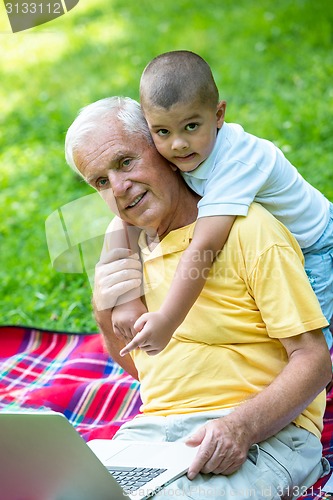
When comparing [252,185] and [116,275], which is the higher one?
[252,185]

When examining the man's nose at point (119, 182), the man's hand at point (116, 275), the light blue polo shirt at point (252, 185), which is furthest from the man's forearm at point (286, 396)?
the man's nose at point (119, 182)

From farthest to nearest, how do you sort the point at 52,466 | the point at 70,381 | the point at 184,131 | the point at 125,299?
the point at 70,381 → the point at 125,299 → the point at 184,131 → the point at 52,466

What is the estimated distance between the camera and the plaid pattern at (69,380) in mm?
3521

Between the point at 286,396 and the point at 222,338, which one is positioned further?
the point at 222,338

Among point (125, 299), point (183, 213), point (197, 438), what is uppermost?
point (183, 213)

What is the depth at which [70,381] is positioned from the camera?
381 centimetres

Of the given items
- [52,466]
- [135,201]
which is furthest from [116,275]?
[52,466]

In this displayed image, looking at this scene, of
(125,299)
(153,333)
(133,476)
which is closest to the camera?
(133,476)

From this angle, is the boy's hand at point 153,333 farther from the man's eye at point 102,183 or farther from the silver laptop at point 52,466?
the man's eye at point 102,183

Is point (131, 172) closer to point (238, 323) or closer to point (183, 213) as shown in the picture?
point (183, 213)

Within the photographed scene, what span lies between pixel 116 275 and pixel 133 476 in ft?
2.29

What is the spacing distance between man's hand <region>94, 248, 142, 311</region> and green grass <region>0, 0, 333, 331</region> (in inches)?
67.6

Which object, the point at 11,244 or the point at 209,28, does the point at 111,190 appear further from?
the point at 209,28

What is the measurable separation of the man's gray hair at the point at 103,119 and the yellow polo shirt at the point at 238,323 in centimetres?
34
